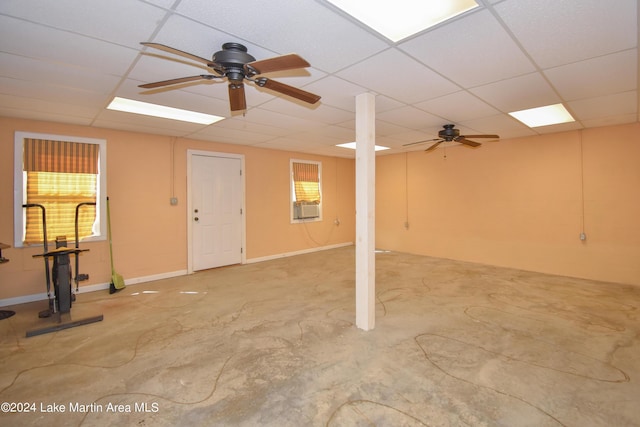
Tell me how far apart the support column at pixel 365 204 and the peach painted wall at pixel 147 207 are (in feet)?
11.7

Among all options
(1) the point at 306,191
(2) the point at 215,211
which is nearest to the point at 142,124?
(2) the point at 215,211

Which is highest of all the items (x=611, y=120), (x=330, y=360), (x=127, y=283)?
(x=611, y=120)

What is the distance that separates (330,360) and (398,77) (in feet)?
8.34

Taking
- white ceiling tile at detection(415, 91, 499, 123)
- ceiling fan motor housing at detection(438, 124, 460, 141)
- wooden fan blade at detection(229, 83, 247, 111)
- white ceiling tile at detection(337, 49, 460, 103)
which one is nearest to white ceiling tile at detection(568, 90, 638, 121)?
white ceiling tile at detection(415, 91, 499, 123)

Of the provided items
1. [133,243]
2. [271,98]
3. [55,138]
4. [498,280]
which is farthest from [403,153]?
[55,138]

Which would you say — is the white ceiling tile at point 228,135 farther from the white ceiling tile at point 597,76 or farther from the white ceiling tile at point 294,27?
the white ceiling tile at point 597,76

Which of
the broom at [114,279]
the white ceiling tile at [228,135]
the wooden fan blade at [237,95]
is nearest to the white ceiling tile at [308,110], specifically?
the wooden fan blade at [237,95]

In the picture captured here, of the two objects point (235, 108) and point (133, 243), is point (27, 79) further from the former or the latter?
point (133, 243)

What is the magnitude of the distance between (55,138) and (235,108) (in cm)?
334

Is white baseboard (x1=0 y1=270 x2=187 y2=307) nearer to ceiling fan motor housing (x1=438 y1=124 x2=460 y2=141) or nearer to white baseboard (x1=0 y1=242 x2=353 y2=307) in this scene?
white baseboard (x1=0 y1=242 x2=353 y2=307)

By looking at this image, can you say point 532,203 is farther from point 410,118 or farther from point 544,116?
point 410,118

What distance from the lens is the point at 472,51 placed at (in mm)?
2268

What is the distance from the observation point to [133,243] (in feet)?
15.8

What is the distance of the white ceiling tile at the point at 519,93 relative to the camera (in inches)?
112
